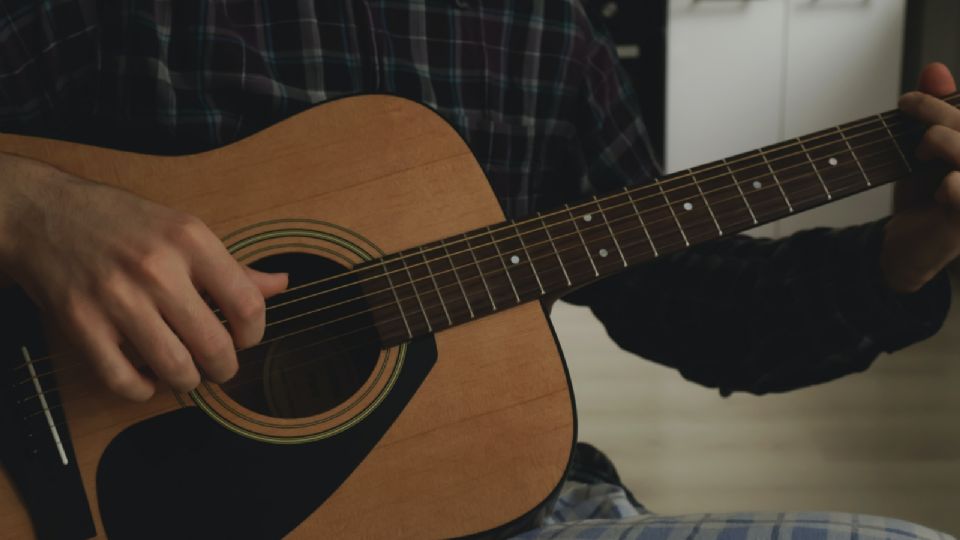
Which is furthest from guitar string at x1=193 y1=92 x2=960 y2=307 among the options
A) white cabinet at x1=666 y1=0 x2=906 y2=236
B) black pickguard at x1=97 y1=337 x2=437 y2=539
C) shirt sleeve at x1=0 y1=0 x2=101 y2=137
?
white cabinet at x1=666 y1=0 x2=906 y2=236

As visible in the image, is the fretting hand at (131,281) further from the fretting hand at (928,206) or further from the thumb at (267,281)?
the fretting hand at (928,206)

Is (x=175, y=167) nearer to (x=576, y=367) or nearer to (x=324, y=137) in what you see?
(x=324, y=137)

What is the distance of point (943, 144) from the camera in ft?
2.77

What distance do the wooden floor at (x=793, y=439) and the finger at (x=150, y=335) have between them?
1.32 meters

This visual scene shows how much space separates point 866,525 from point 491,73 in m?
0.64

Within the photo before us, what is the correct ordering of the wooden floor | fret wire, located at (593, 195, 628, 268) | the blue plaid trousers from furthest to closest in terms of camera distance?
the wooden floor
fret wire, located at (593, 195, 628, 268)
the blue plaid trousers

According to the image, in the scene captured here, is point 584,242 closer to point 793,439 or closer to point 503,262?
point 503,262

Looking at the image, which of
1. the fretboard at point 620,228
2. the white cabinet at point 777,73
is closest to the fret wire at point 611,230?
the fretboard at point 620,228

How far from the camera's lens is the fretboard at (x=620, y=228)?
0.78m

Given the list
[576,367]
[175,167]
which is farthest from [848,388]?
[175,167]

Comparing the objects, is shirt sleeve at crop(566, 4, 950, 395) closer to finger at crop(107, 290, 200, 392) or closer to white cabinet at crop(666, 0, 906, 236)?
finger at crop(107, 290, 200, 392)

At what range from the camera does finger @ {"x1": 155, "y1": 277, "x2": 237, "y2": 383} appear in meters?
0.63

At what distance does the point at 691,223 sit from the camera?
85cm

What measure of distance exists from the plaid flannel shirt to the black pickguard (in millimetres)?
262
